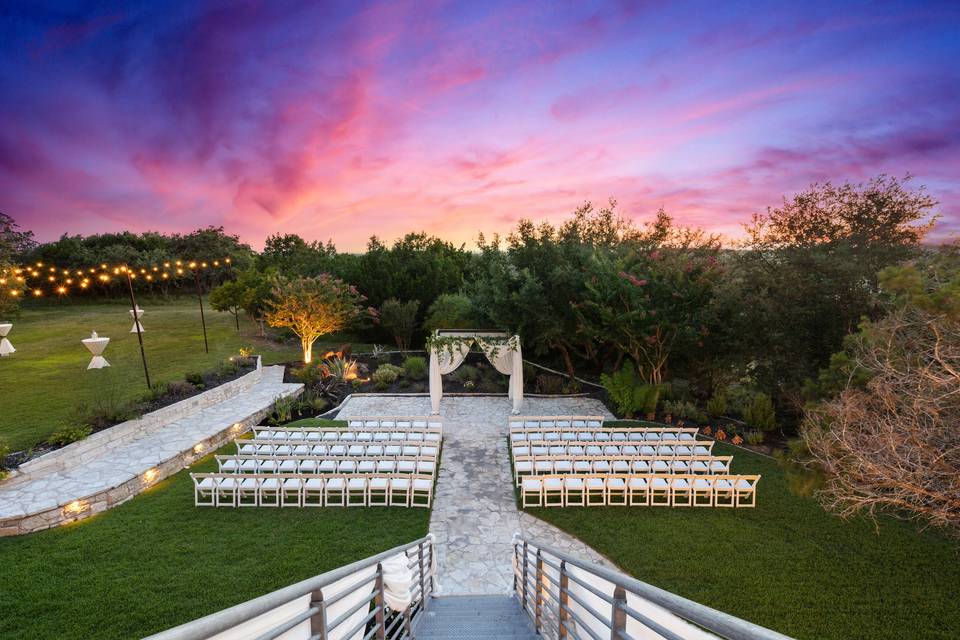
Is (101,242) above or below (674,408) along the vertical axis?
above

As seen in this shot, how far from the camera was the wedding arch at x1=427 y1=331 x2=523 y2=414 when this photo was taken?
14.4m

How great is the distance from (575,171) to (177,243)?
50342 mm

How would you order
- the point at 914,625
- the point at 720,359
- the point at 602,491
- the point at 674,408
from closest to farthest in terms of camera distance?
the point at 914,625 → the point at 602,491 → the point at 674,408 → the point at 720,359

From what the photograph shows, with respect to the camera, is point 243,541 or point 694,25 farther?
point 694,25

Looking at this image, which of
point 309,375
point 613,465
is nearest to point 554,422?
point 613,465

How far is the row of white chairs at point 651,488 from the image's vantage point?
8.75 m

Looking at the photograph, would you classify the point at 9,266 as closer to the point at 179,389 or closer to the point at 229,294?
the point at 229,294

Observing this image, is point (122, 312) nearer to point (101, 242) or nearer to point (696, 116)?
point (101, 242)

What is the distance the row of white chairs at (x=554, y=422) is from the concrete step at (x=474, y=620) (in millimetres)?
6567

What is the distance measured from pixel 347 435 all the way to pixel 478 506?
15.1ft

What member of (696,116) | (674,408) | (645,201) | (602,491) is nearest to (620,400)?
(674,408)

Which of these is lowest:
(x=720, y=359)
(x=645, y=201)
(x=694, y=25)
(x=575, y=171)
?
(x=720, y=359)

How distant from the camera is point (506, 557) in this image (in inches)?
290

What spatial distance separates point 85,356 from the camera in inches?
794
